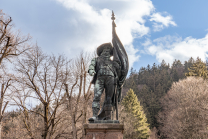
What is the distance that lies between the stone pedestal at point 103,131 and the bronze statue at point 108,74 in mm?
400

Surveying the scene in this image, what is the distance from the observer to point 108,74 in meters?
5.59

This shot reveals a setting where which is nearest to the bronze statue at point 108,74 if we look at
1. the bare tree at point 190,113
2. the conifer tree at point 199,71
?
the bare tree at point 190,113

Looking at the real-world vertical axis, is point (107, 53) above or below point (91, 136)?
above

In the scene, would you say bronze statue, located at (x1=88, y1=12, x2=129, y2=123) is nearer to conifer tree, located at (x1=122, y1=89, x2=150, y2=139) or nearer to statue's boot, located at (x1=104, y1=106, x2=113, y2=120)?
statue's boot, located at (x1=104, y1=106, x2=113, y2=120)

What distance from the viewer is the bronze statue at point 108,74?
5478mm

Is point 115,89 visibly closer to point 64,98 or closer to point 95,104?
point 95,104

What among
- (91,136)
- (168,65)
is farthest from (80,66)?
(168,65)

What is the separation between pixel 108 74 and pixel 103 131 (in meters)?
1.61

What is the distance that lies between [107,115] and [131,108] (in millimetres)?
28685

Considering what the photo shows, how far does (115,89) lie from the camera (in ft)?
19.2

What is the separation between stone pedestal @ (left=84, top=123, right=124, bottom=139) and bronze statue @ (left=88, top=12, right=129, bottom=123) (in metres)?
0.40

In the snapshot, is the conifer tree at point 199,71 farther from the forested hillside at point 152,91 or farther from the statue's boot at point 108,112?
the statue's boot at point 108,112

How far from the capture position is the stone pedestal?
473 cm

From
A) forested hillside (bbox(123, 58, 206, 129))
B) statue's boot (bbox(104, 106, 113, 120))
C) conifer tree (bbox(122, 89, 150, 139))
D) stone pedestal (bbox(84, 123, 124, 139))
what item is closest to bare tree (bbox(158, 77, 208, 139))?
conifer tree (bbox(122, 89, 150, 139))
